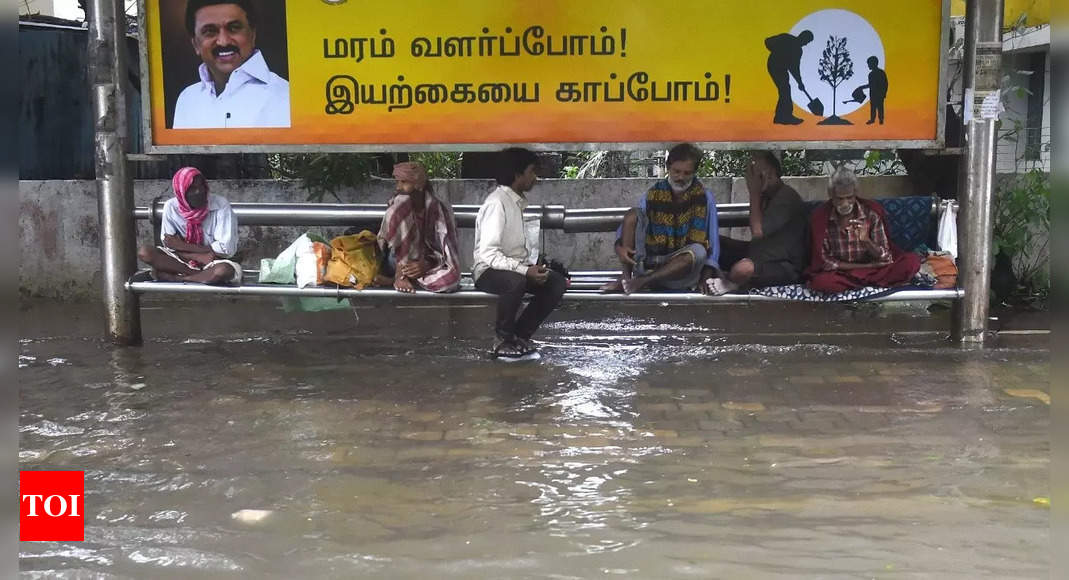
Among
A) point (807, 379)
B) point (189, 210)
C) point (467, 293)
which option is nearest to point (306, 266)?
point (189, 210)

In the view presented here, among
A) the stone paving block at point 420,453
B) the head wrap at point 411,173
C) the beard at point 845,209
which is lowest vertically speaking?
the stone paving block at point 420,453

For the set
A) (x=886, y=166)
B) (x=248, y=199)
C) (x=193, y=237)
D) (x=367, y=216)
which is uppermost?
(x=886, y=166)

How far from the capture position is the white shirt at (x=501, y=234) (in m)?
5.98

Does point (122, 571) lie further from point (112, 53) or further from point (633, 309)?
point (633, 309)

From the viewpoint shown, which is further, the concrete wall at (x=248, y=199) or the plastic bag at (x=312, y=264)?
the concrete wall at (x=248, y=199)

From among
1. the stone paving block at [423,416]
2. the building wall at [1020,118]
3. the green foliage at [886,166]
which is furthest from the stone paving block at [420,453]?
the green foliage at [886,166]

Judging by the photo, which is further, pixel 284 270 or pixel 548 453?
pixel 284 270

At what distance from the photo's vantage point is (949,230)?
6.38 meters

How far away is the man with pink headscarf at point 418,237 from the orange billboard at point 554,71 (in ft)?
0.86

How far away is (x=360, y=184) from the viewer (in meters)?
8.27

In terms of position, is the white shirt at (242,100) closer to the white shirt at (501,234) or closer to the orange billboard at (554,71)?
the orange billboard at (554,71)

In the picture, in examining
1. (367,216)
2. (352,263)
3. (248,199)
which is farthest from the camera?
(248,199)

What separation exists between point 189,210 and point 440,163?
3175 mm

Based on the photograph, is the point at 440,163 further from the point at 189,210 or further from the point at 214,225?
the point at 189,210
